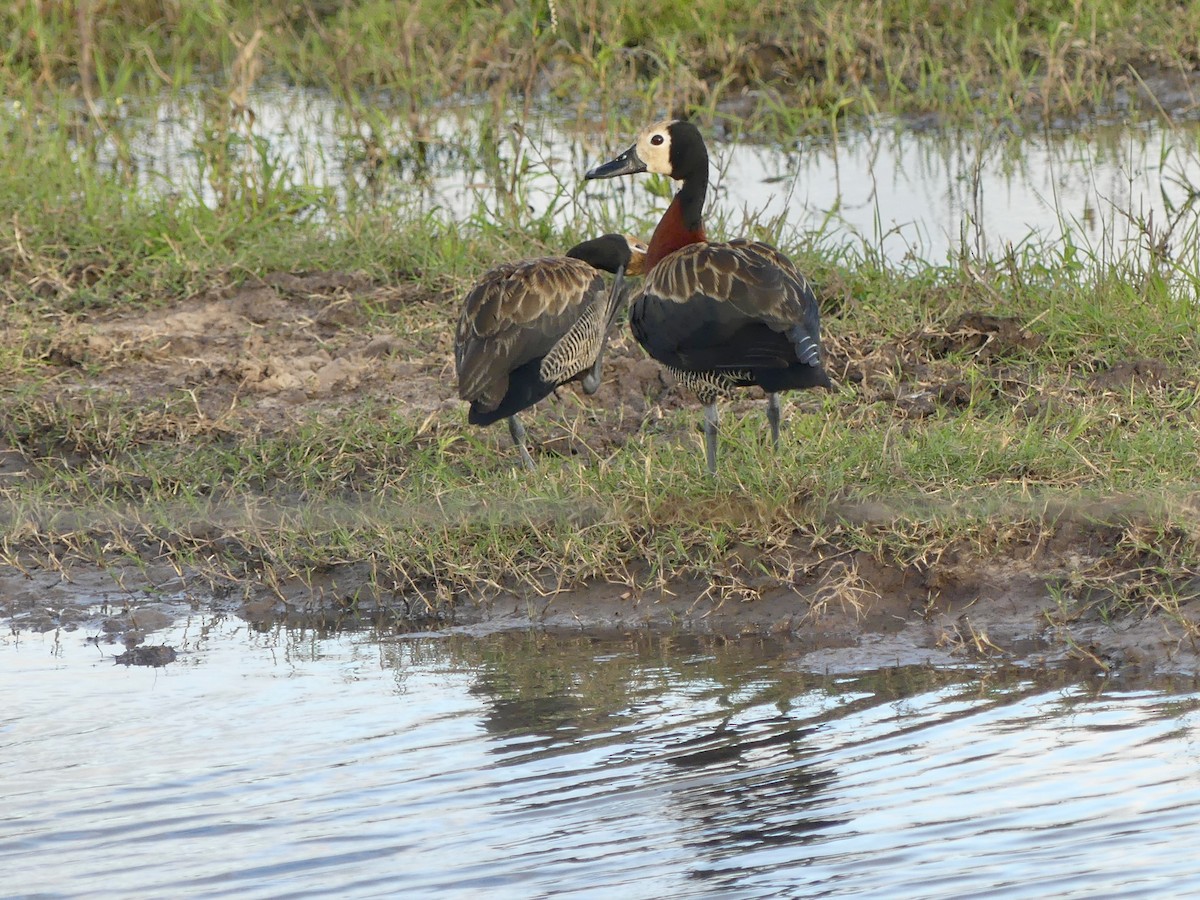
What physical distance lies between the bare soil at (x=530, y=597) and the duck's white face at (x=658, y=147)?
2.58 ft

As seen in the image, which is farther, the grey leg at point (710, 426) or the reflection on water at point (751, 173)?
the reflection on water at point (751, 173)

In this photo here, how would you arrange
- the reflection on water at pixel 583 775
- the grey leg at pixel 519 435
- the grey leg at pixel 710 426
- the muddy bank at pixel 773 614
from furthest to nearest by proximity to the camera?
the grey leg at pixel 519 435 → the grey leg at pixel 710 426 → the muddy bank at pixel 773 614 → the reflection on water at pixel 583 775

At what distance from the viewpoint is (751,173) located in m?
9.80

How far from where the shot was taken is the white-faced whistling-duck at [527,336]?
19.4 feet

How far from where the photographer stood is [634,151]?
21.6ft

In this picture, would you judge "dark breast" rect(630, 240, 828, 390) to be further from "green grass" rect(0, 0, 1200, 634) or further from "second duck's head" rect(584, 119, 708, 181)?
"second duck's head" rect(584, 119, 708, 181)

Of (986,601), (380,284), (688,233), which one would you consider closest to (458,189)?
(380,284)

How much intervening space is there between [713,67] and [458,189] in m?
2.57

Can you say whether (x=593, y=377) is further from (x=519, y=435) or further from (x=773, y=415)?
(x=773, y=415)

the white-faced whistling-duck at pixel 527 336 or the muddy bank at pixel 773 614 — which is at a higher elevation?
the white-faced whistling-duck at pixel 527 336

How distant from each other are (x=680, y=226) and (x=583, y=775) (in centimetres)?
272

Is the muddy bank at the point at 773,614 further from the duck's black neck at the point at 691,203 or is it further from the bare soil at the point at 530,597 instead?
the duck's black neck at the point at 691,203

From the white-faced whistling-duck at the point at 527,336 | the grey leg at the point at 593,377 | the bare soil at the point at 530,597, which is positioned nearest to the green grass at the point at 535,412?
the bare soil at the point at 530,597

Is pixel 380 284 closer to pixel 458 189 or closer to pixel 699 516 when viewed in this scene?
pixel 458 189
